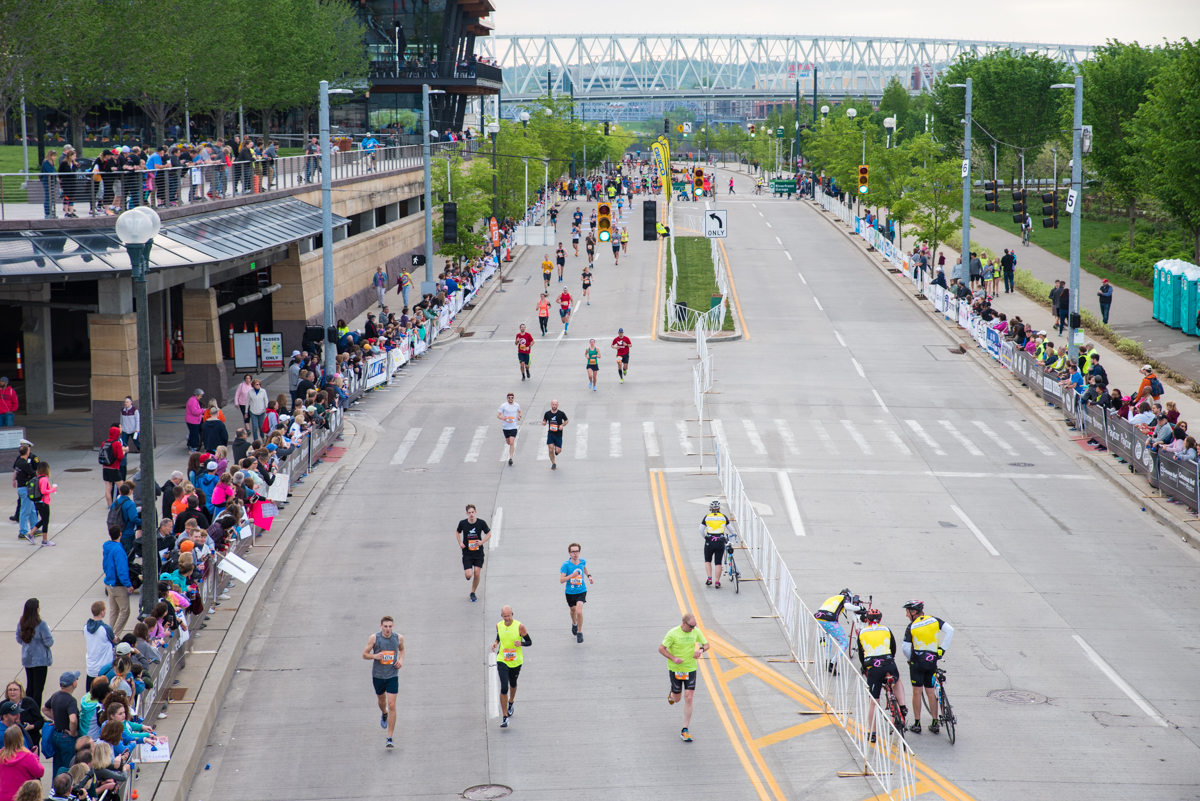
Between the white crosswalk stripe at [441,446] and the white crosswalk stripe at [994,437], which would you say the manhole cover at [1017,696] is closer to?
the white crosswalk stripe at [994,437]

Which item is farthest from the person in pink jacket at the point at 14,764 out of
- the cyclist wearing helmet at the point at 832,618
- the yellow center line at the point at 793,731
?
the cyclist wearing helmet at the point at 832,618

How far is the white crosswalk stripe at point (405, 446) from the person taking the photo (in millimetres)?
27812

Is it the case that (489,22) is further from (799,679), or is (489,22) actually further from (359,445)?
(799,679)

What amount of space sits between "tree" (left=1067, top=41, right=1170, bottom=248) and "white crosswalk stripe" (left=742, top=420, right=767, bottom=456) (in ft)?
128

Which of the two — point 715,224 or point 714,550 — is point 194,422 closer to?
point 714,550

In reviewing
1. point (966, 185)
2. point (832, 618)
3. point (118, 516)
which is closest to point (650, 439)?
point (118, 516)

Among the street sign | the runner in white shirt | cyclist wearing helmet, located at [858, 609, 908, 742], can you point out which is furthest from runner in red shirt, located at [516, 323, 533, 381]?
cyclist wearing helmet, located at [858, 609, 908, 742]

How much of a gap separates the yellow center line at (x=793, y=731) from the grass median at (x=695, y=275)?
3016 cm

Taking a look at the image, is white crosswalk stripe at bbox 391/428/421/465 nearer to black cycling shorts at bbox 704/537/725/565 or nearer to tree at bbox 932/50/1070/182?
black cycling shorts at bbox 704/537/725/565

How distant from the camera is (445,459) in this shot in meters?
27.6

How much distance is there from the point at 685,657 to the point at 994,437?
1794cm

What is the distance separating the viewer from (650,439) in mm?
29281

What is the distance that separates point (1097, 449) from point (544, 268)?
2919 cm

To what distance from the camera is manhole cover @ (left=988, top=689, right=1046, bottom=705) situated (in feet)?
49.3
